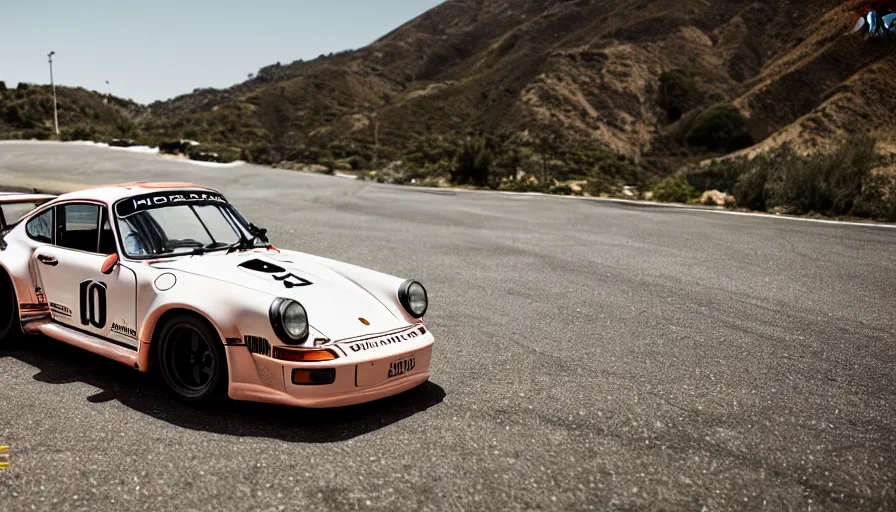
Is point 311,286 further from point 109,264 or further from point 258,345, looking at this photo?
point 109,264

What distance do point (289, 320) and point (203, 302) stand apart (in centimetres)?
57

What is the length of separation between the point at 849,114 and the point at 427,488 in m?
49.4

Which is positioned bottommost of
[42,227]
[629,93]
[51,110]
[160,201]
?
[42,227]

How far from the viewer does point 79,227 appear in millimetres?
5473

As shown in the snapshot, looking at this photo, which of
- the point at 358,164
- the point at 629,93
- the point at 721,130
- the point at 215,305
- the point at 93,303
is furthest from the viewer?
the point at 629,93

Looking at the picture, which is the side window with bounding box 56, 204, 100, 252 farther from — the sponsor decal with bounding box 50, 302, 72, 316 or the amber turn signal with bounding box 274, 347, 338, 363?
the amber turn signal with bounding box 274, 347, 338, 363

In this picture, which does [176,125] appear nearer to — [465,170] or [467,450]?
[465,170]

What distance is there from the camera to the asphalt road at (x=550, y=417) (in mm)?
3502

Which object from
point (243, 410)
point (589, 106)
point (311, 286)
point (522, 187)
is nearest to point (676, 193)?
point (522, 187)

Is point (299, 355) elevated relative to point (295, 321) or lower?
lower

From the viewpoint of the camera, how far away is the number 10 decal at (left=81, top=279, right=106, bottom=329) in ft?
16.5

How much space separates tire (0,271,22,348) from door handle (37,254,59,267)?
1.15ft

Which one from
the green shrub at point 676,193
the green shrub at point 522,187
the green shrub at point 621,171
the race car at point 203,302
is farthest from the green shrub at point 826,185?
the green shrub at point 621,171

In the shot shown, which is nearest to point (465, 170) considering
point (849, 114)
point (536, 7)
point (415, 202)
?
point (415, 202)
